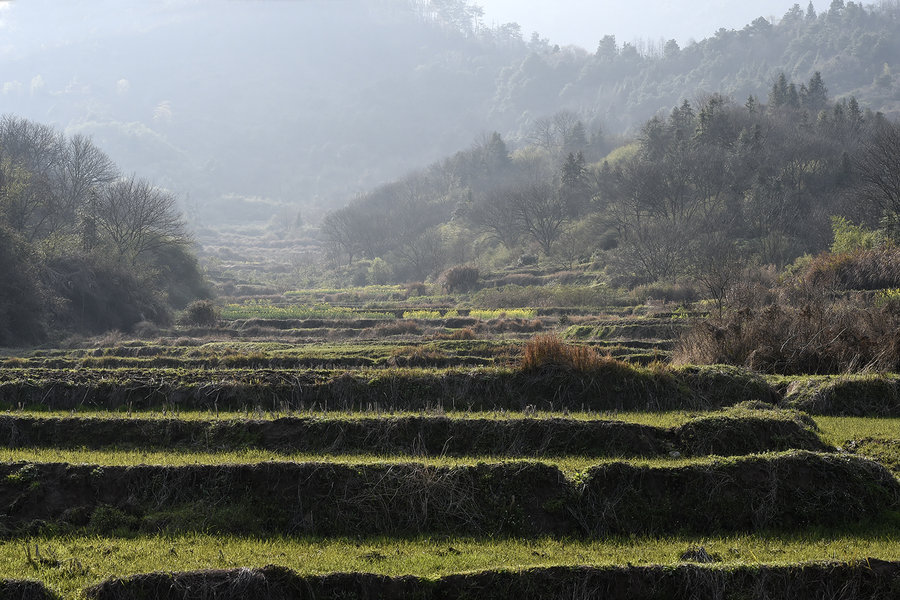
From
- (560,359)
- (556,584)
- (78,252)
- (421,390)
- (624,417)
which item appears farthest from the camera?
(78,252)

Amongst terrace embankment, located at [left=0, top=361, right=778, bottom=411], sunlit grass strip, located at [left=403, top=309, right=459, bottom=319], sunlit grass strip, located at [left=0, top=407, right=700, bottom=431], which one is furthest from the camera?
sunlit grass strip, located at [left=403, top=309, right=459, bottom=319]

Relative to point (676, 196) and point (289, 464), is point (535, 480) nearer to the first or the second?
point (289, 464)

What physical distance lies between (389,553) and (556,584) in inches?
92.7

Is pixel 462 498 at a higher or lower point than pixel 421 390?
lower

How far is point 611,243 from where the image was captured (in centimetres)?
7281

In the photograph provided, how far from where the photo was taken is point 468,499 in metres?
10.3

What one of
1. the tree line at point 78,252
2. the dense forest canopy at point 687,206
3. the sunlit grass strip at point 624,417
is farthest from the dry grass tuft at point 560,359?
the tree line at point 78,252

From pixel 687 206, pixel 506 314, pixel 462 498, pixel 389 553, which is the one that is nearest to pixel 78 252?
pixel 506 314

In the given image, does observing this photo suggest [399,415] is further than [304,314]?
No

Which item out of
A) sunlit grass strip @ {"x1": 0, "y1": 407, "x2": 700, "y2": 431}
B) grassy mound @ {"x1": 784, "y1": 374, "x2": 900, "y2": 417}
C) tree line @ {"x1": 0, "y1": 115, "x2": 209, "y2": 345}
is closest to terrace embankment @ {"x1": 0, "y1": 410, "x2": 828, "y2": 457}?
sunlit grass strip @ {"x1": 0, "y1": 407, "x2": 700, "y2": 431}

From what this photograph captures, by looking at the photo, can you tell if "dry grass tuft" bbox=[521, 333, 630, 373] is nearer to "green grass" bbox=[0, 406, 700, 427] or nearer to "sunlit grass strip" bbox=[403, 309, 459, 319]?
"green grass" bbox=[0, 406, 700, 427]

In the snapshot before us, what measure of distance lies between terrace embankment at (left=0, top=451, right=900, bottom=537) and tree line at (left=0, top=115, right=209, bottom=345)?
30.8 m

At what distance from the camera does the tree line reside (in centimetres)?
3766

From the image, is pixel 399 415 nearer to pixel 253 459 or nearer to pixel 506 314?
pixel 253 459
